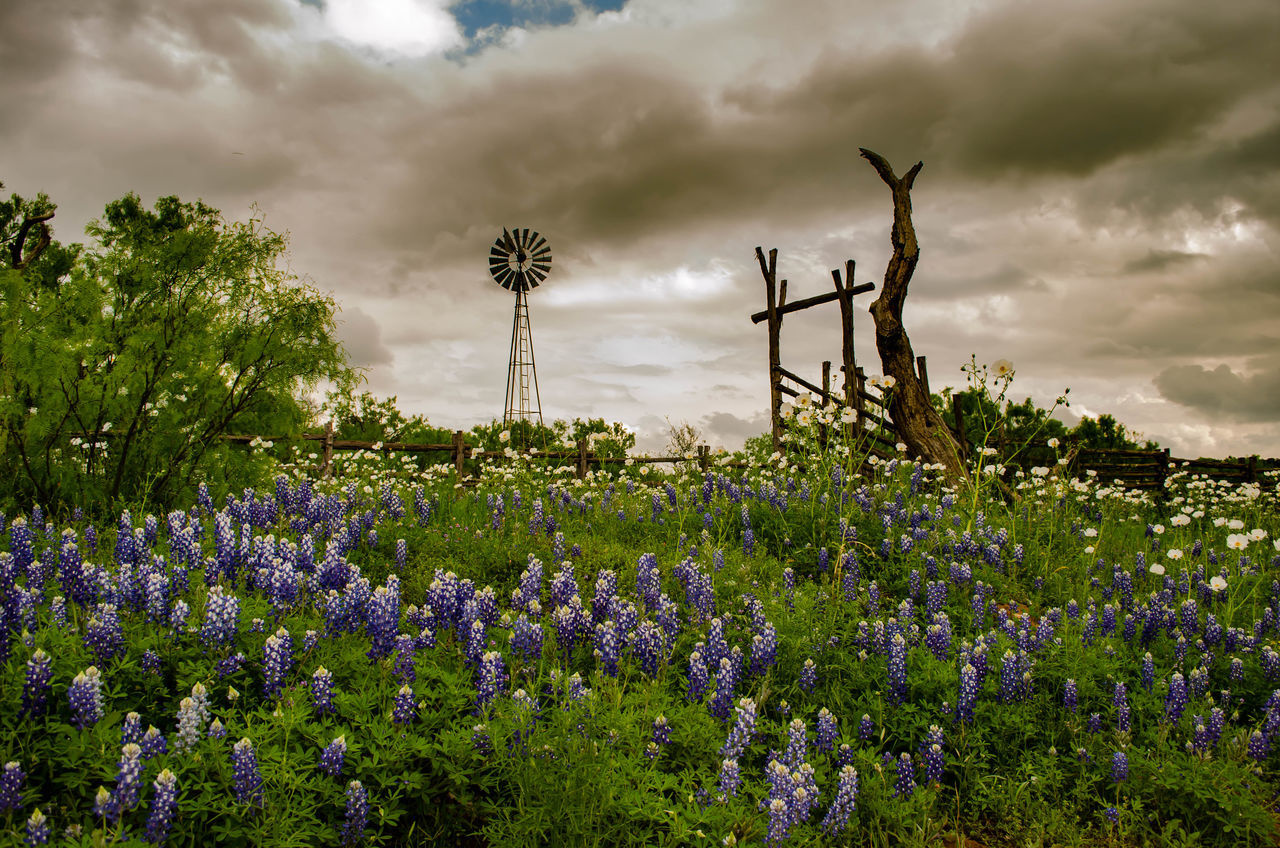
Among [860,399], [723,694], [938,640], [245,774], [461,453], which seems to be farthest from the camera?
[461,453]

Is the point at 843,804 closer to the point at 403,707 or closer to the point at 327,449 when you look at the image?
the point at 403,707

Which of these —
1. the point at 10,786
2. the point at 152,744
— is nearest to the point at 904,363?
the point at 152,744

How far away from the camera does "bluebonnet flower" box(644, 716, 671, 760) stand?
3.29 meters

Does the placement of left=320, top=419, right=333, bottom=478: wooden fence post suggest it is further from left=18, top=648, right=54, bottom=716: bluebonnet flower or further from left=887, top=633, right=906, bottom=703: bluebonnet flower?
left=887, top=633, right=906, bottom=703: bluebonnet flower

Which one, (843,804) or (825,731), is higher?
(825,731)

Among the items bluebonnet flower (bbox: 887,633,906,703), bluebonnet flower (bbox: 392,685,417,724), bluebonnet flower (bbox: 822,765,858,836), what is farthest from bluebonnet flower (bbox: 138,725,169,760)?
bluebonnet flower (bbox: 887,633,906,703)

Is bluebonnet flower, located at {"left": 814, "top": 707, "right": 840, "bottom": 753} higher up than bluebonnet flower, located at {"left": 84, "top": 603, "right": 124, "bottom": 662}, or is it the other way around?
bluebonnet flower, located at {"left": 84, "top": 603, "right": 124, "bottom": 662}

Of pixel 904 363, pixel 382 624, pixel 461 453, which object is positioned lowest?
pixel 382 624

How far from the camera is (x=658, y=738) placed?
11.1ft

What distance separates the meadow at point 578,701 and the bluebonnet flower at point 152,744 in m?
0.02

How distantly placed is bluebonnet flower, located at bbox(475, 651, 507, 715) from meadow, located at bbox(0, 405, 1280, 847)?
0.01m

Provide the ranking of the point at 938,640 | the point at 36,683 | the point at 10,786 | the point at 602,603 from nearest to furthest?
the point at 10,786 → the point at 36,683 → the point at 602,603 → the point at 938,640

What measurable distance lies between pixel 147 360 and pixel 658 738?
7.03 metres

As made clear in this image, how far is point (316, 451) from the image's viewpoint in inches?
599
